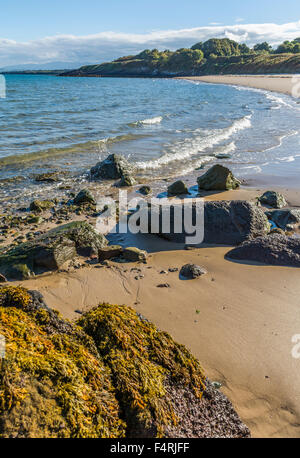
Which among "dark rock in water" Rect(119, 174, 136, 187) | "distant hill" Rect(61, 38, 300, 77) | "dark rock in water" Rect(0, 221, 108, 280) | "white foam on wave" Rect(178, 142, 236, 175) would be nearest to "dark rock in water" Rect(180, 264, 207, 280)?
"dark rock in water" Rect(0, 221, 108, 280)

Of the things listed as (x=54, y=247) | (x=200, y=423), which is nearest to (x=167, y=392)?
(x=200, y=423)

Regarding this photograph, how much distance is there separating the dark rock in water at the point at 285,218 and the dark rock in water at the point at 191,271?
262 cm

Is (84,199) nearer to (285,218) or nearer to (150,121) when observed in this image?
(285,218)

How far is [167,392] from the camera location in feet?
7.86

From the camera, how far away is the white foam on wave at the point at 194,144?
13.0 metres

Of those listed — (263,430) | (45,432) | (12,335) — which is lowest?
(263,430)

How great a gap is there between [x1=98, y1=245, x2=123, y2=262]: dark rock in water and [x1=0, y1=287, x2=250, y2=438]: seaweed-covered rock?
9.29ft

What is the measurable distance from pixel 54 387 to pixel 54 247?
372cm

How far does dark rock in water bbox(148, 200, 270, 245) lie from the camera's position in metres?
6.50

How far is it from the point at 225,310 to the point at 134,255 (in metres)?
1.99

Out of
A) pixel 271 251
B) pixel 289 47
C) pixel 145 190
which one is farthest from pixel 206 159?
pixel 289 47

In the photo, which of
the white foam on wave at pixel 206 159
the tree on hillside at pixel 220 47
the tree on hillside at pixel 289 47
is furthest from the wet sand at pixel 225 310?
the tree on hillside at pixel 220 47

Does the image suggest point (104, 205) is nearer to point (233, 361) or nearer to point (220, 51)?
point (233, 361)

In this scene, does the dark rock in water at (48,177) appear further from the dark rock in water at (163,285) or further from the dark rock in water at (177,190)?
the dark rock in water at (163,285)
